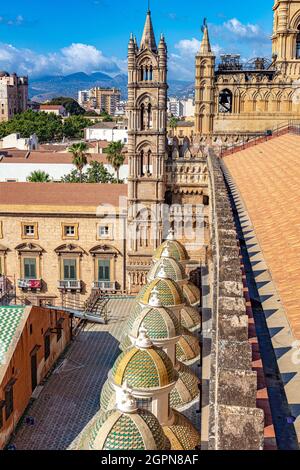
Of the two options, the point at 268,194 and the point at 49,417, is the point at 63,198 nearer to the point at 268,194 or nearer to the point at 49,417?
the point at 49,417

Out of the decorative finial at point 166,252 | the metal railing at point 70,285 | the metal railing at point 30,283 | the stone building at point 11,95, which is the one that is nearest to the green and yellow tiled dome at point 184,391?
the decorative finial at point 166,252

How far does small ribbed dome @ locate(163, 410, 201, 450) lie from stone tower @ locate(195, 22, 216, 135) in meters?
33.6

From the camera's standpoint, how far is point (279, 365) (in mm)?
6879

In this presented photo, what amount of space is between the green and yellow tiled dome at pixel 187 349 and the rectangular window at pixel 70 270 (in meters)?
19.4

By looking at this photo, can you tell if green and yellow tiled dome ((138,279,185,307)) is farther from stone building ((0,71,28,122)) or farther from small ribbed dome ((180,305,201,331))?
stone building ((0,71,28,122))

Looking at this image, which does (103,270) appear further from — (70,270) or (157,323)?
(157,323)

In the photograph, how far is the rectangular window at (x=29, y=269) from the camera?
121ft

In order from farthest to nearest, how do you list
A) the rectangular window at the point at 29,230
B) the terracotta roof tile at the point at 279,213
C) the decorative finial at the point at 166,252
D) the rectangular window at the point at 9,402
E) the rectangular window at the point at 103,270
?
the rectangular window at the point at 29,230, the rectangular window at the point at 103,270, the decorative finial at the point at 166,252, the rectangular window at the point at 9,402, the terracotta roof tile at the point at 279,213

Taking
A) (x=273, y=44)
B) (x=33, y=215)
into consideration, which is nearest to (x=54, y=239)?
(x=33, y=215)

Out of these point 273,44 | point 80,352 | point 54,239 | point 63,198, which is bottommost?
point 80,352

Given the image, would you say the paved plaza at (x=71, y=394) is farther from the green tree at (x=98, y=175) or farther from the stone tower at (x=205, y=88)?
the green tree at (x=98, y=175)

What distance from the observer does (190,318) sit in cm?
2045

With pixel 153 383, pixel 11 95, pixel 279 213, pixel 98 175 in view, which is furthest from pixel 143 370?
pixel 11 95
